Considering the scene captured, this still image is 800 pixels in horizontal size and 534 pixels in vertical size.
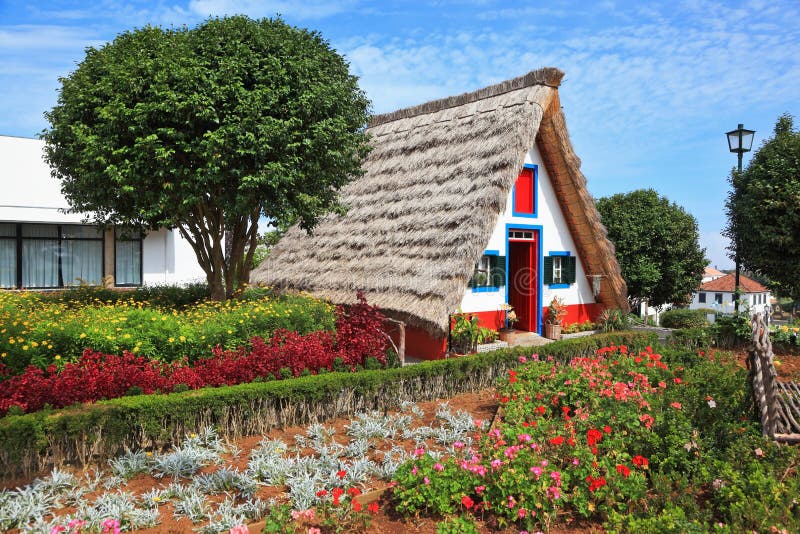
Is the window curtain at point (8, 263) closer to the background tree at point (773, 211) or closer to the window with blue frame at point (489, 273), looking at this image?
the window with blue frame at point (489, 273)

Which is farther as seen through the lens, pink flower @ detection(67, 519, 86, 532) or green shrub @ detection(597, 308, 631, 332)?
green shrub @ detection(597, 308, 631, 332)

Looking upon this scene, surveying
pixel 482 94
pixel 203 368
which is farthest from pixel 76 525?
pixel 482 94

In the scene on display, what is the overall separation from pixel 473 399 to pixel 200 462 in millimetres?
4180

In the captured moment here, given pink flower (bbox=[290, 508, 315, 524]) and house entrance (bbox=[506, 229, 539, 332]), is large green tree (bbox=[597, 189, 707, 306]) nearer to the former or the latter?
house entrance (bbox=[506, 229, 539, 332])

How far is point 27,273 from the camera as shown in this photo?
17375 mm

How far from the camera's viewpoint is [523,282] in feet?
46.0

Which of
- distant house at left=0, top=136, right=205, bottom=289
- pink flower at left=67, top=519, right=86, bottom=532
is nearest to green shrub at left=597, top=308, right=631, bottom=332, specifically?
pink flower at left=67, top=519, right=86, bottom=532

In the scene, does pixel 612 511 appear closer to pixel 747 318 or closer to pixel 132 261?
pixel 747 318

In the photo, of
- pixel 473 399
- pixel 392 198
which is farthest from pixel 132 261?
pixel 473 399

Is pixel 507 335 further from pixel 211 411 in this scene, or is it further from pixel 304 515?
pixel 304 515

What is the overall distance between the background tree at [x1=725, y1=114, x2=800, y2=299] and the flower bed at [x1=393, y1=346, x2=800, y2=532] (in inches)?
360

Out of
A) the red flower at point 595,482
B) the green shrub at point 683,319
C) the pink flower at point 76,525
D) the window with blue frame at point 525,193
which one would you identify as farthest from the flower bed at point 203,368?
the green shrub at point 683,319

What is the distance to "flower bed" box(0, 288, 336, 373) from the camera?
7320 millimetres

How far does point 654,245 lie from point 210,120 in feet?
54.7
